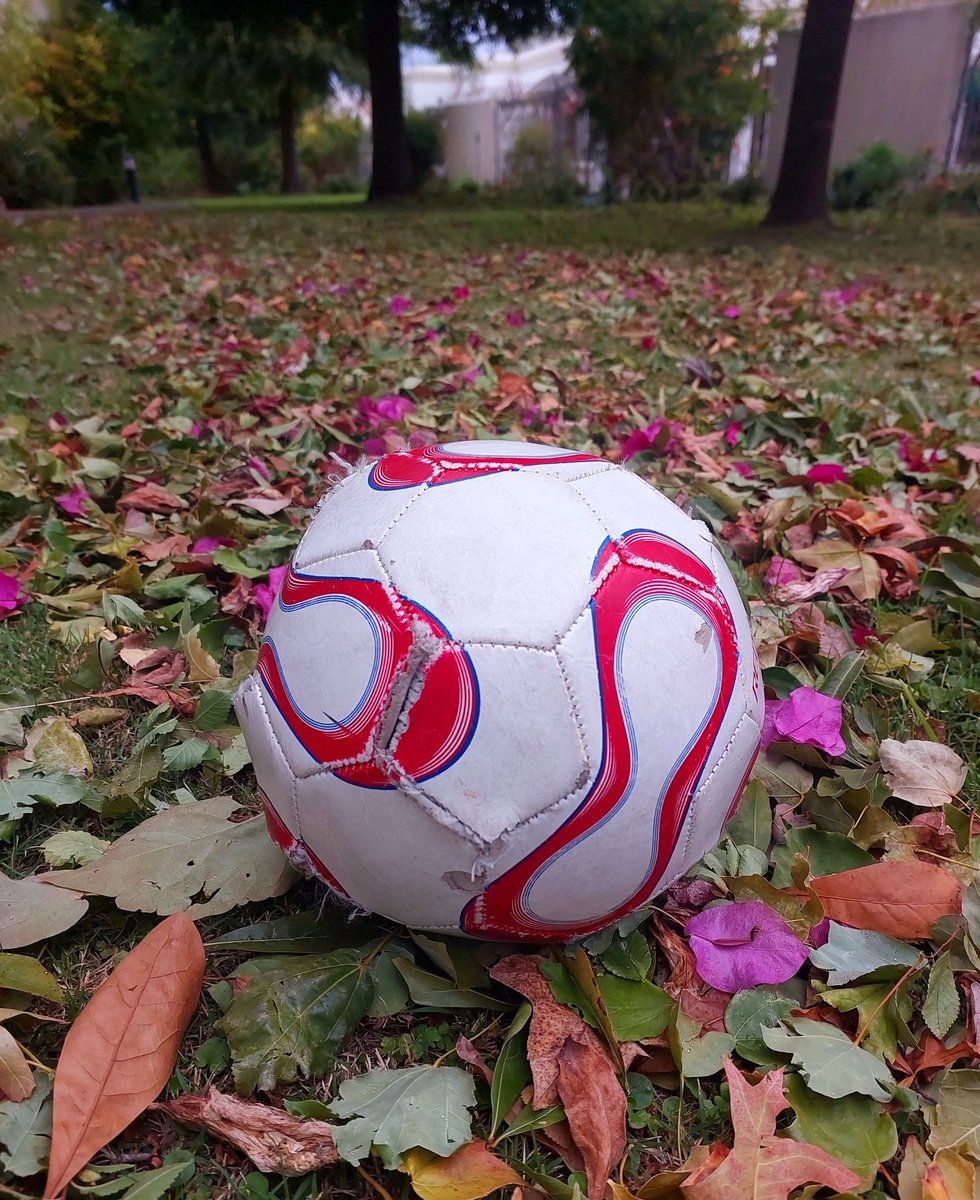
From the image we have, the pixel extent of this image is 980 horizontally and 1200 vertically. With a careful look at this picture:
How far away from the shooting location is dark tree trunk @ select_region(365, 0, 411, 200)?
16.6 metres

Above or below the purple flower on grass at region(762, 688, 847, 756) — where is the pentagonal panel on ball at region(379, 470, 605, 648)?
above

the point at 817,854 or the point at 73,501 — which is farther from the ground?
the point at 73,501

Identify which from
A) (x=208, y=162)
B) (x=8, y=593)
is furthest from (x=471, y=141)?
(x=8, y=593)

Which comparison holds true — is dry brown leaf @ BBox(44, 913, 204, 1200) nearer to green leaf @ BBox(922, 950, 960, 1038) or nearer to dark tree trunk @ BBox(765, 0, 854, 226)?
green leaf @ BBox(922, 950, 960, 1038)

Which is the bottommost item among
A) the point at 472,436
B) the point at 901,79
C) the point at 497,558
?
the point at 472,436

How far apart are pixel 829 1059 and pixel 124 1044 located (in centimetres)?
112

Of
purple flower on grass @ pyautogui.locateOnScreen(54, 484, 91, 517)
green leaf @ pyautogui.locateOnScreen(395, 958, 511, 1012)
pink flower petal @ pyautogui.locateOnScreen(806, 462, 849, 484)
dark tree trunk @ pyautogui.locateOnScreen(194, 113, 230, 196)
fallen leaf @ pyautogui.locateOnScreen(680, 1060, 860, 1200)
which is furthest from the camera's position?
dark tree trunk @ pyautogui.locateOnScreen(194, 113, 230, 196)

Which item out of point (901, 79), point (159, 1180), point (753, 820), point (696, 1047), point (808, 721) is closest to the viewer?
point (159, 1180)

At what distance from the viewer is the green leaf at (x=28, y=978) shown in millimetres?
1495

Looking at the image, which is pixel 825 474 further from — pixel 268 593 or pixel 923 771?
pixel 268 593

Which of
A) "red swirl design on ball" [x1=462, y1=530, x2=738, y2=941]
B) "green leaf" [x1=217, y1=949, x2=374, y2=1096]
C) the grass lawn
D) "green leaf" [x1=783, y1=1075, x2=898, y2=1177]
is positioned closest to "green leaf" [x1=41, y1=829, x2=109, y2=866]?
the grass lawn

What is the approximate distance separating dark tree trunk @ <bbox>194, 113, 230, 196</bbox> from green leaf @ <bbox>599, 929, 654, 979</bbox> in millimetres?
37567

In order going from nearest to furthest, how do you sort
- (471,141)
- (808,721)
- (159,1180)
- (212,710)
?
(159,1180) → (808,721) → (212,710) → (471,141)

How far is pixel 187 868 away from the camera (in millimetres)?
1771
